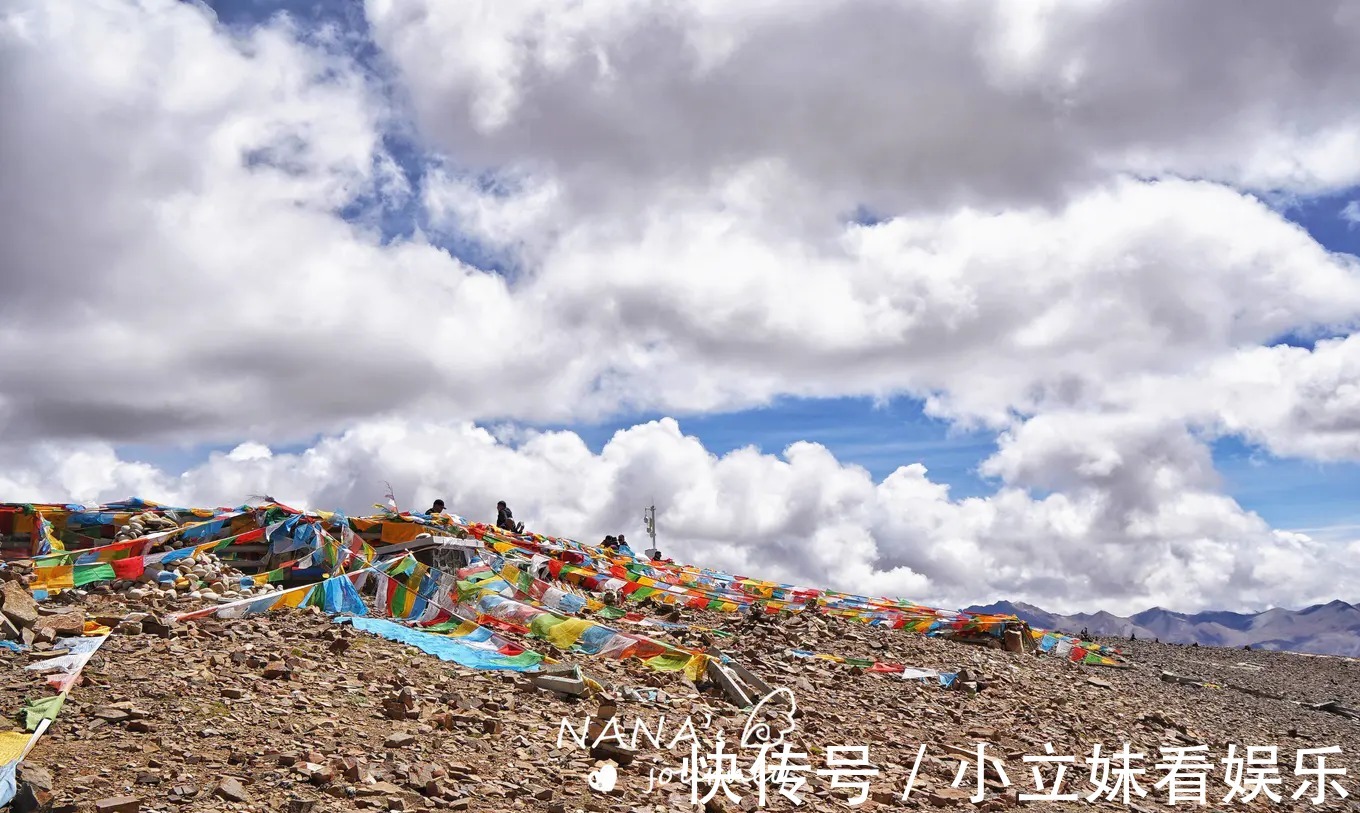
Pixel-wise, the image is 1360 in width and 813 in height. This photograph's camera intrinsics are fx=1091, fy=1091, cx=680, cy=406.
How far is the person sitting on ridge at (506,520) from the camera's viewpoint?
33031mm

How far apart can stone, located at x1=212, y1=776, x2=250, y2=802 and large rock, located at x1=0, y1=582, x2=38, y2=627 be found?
6.73m

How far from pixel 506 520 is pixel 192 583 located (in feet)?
44.4

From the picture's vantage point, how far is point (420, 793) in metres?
10.8

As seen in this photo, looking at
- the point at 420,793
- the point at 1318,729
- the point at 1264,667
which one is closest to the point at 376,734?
the point at 420,793

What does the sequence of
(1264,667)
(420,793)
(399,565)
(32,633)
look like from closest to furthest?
(420,793) → (32,633) → (399,565) → (1264,667)

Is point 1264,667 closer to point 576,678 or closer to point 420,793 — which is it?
point 576,678

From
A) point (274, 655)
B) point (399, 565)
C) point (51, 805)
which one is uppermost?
point (399, 565)

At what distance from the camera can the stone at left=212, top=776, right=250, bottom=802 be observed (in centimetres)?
1001

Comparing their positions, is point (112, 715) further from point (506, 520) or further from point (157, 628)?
point (506, 520)

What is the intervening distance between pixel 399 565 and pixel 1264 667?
1226 inches

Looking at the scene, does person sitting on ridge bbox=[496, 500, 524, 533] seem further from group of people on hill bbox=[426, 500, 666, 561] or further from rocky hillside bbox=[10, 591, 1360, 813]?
rocky hillside bbox=[10, 591, 1360, 813]

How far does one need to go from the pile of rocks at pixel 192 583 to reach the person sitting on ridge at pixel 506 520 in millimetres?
11040

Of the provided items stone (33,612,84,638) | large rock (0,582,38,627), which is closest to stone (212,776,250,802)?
stone (33,612,84,638)

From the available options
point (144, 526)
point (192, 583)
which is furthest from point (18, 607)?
point (144, 526)
